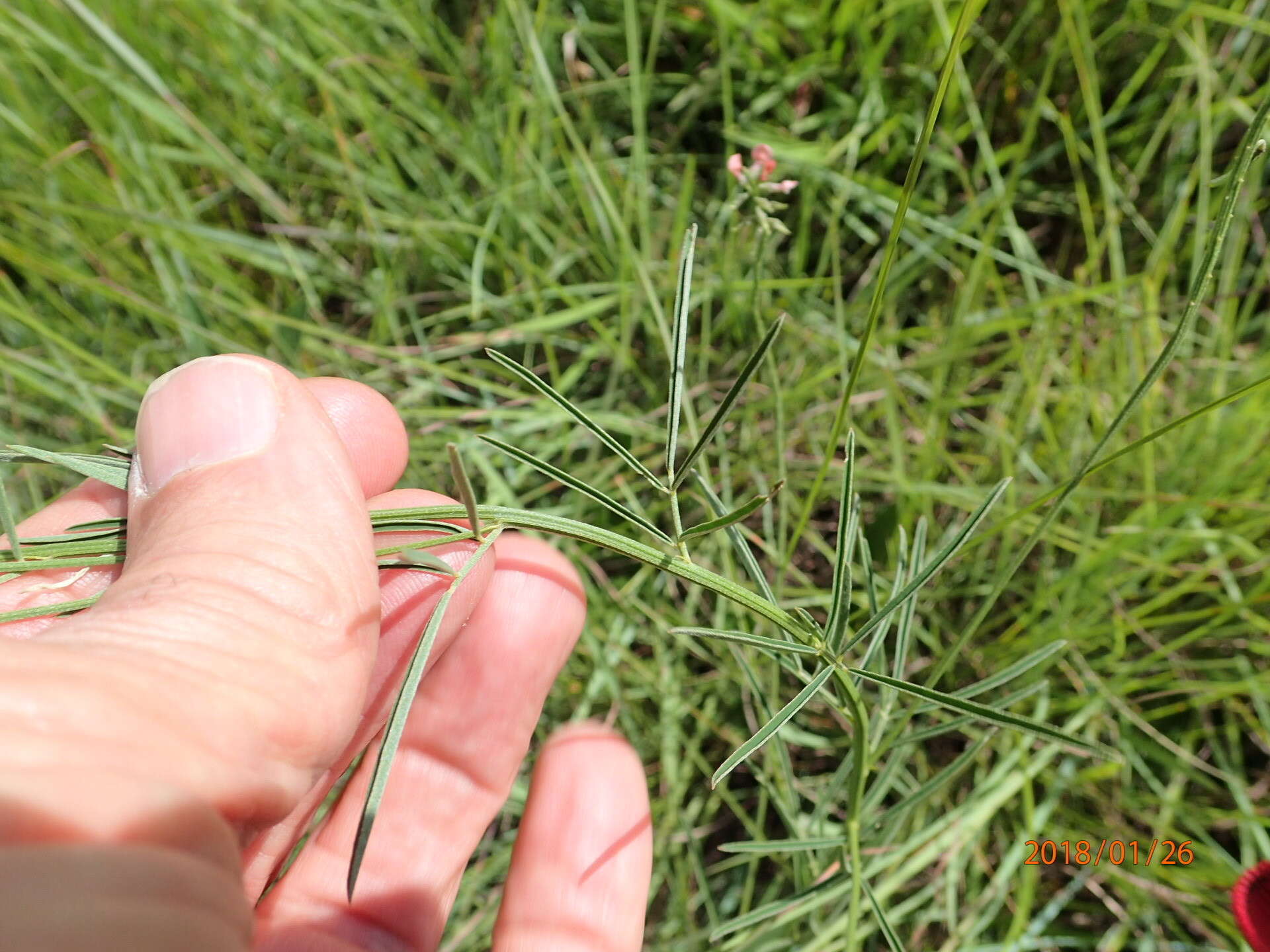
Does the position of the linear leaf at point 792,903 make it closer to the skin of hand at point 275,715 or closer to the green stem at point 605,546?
the skin of hand at point 275,715

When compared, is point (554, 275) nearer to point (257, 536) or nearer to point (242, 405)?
point (242, 405)

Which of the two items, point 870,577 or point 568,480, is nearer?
point 568,480

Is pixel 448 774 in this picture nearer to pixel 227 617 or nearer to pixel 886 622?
pixel 227 617

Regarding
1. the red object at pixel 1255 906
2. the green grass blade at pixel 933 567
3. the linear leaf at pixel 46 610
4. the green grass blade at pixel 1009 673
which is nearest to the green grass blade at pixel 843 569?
the green grass blade at pixel 933 567

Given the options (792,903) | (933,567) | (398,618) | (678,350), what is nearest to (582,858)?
(792,903)

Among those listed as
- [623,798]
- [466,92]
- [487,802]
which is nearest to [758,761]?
[623,798]

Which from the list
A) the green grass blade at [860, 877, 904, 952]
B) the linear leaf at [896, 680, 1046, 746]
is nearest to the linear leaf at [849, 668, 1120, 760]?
the linear leaf at [896, 680, 1046, 746]

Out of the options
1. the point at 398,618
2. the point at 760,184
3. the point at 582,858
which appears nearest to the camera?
the point at 760,184
